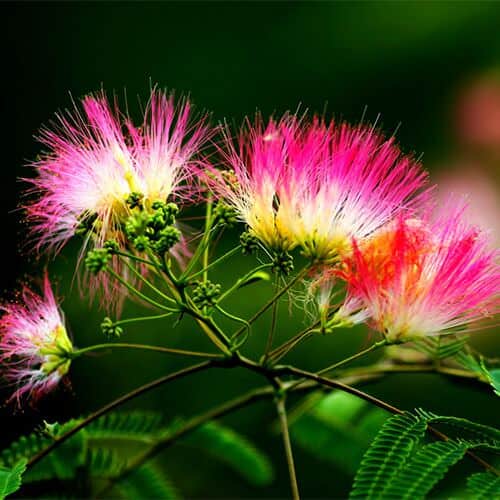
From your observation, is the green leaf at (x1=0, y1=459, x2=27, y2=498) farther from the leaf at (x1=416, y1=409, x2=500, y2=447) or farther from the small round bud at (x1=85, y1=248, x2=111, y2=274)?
the leaf at (x1=416, y1=409, x2=500, y2=447)

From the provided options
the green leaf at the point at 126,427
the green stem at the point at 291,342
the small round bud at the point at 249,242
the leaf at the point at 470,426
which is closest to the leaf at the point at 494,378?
the leaf at the point at 470,426

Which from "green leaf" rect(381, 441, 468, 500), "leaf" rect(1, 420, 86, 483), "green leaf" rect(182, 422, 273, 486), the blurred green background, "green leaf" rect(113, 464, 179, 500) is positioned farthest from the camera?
the blurred green background

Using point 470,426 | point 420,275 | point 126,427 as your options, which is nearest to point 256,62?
point 126,427

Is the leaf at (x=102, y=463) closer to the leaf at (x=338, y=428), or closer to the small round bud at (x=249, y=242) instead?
the leaf at (x=338, y=428)

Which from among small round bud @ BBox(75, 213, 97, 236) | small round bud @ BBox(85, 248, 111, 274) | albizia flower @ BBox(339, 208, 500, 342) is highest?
small round bud @ BBox(75, 213, 97, 236)

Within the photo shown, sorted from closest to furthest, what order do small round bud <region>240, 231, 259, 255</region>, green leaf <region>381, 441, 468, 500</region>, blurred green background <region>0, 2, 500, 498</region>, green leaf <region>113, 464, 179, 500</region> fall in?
green leaf <region>381, 441, 468, 500</region>
small round bud <region>240, 231, 259, 255</region>
green leaf <region>113, 464, 179, 500</region>
blurred green background <region>0, 2, 500, 498</region>

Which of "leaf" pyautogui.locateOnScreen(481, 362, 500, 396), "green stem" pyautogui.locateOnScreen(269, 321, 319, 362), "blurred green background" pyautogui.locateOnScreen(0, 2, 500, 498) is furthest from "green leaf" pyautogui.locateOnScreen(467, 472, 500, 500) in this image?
"blurred green background" pyautogui.locateOnScreen(0, 2, 500, 498)

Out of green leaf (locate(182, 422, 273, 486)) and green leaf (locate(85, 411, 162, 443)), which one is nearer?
green leaf (locate(85, 411, 162, 443))
